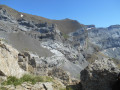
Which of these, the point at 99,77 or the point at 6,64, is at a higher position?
the point at 6,64

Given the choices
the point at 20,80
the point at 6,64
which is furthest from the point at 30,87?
the point at 6,64

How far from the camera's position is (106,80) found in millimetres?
9711

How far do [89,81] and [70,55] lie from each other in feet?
280

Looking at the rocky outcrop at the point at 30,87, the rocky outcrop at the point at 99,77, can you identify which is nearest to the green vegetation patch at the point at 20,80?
the rocky outcrop at the point at 30,87

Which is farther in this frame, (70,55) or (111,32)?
(111,32)

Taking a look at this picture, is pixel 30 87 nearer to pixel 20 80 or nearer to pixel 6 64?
pixel 20 80

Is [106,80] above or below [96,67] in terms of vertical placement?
below

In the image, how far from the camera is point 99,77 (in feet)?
32.1

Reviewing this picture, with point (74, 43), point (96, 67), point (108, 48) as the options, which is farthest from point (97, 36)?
point (96, 67)

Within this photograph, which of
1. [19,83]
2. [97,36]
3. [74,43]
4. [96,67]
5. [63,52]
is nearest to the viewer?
[19,83]

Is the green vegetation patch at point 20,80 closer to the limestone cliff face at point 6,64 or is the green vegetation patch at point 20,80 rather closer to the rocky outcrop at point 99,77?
the limestone cliff face at point 6,64

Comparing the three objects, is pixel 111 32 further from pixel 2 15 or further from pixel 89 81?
pixel 89 81

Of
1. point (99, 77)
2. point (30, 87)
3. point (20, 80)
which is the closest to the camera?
point (30, 87)

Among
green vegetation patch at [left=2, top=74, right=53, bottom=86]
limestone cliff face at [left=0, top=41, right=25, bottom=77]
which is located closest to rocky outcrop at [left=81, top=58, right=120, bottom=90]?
green vegetation patch at [left=2, top=74, right=53, bottom=86]
